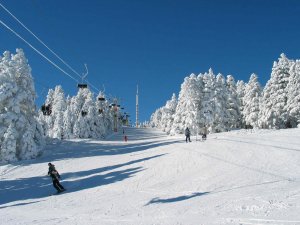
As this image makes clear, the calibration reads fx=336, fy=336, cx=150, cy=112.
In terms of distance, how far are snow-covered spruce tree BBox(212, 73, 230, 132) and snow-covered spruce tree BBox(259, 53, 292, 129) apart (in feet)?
21.2

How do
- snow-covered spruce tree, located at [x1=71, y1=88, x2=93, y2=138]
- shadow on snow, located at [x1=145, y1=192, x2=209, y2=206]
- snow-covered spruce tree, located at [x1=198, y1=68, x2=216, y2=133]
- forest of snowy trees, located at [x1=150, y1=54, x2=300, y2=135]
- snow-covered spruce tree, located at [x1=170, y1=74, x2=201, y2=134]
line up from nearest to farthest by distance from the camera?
shadow on snow, located at [x1=145, y1=192, x2=209, y2=206]
forest of snowy trees, located at [x1=150, y1=54, x2=300, y2=135]
snow-covered spruce tree, located at [x1=198, y1=68, x2=216, y2=133]
snow-covered spruce tree, located at [x1=170, y1=74, x2=201, y2=134]
snow-covered spruce tree, located at [x1=71, y1=88, x2=93, y2=138]

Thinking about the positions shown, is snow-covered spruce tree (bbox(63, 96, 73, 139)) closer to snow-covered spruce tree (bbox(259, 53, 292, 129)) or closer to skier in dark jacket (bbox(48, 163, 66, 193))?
snow-covered spruce tree (bbox(259, 53, 292, 129))

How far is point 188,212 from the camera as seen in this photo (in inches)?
489

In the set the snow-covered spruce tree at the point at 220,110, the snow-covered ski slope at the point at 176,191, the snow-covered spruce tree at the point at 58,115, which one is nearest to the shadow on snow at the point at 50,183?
the snow-covered ski slope at the point at 176,191

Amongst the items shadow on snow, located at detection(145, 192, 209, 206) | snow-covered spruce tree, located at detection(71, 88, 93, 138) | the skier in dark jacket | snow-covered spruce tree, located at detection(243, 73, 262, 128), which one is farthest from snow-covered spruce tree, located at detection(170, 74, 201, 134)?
shadow on snow, located at detection(145, 192, 209, 206)

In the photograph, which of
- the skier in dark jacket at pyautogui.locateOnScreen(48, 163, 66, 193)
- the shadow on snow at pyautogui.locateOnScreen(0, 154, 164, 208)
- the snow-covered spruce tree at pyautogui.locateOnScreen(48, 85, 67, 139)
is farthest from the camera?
the snow-covered spruce tree at pyautogui.locateOnScreen(48, 85, 67, 139)

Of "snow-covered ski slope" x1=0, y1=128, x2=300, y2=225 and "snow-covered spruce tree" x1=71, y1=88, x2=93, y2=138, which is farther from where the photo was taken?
"snow-covered spruce tree" x1=71, y1=88, x2=93, y2=138

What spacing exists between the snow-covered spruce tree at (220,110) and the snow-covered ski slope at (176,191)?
105ft

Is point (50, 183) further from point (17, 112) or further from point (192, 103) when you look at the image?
point (192, 103)

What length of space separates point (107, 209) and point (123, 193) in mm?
3483

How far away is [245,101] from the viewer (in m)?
68.2

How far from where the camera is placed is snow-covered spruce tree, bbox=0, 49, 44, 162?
3653 cm

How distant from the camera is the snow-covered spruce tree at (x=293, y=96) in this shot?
51.2m

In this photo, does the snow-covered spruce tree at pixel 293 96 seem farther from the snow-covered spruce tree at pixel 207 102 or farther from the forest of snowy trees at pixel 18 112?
the forest of snowy trees at pixel 18 112
